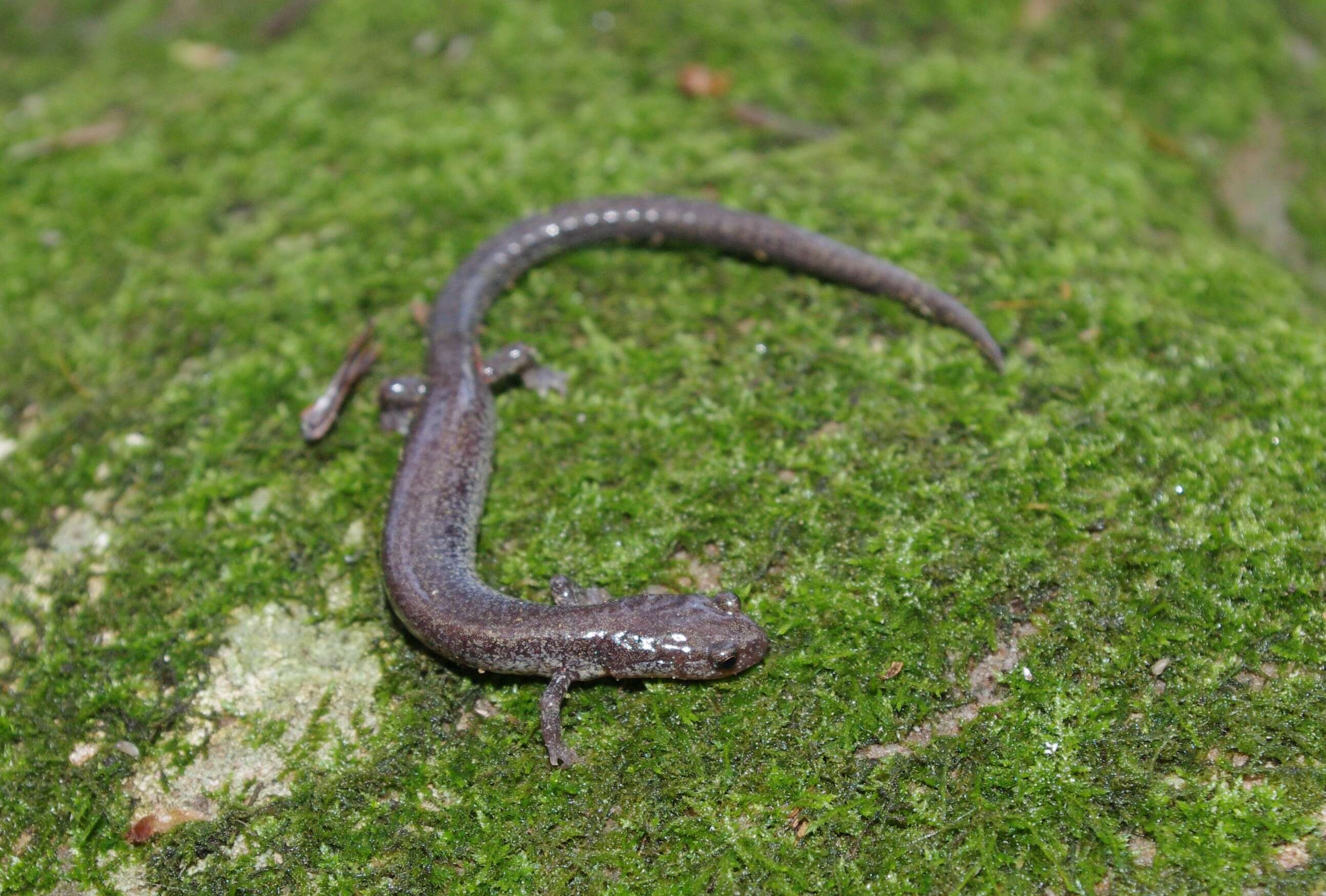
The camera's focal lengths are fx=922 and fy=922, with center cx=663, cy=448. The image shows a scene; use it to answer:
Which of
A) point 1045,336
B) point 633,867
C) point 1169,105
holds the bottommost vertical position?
point 633,867

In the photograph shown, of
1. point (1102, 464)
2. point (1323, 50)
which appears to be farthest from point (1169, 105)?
point (1102, 464)

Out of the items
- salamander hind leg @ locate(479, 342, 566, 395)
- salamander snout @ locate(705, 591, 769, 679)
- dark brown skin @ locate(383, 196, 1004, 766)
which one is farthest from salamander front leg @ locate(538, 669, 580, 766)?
salamander hind leg @ locate(479, 342, 566, 395)

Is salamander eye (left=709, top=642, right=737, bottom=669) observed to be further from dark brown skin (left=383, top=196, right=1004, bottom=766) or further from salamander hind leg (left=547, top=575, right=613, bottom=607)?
salamander hind leg (left=547, top=575, right=613, bottom=607)

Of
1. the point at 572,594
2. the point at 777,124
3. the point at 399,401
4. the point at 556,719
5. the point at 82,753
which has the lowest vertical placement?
the point at 82,753

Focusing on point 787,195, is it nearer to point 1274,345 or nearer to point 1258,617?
point 1274,345

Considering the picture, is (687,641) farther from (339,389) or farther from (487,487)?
(339,389)

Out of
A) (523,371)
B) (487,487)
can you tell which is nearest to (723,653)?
(487,487)
